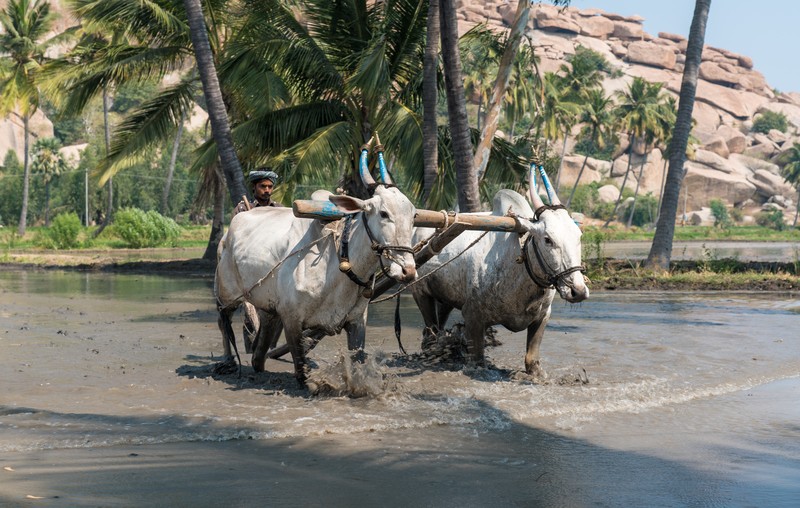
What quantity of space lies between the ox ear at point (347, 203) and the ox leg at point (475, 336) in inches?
97.0

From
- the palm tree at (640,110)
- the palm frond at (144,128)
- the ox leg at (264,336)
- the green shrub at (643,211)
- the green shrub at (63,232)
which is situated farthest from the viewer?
the green shrub at (643,211)

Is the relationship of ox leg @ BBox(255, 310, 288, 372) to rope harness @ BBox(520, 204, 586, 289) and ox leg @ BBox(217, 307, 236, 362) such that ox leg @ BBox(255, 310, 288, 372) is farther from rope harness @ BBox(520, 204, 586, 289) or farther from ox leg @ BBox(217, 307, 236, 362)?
rope harness @ BBox(520, 204, 586, 289)

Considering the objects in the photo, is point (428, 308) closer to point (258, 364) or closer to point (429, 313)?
point (429, 313)

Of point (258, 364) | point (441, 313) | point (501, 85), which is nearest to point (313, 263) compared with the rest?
point (258, 364)

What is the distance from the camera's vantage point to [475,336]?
968 cm

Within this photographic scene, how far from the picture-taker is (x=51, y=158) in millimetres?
74312

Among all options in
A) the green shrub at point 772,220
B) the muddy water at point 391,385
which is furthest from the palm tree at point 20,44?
the green shrub at point 772,220

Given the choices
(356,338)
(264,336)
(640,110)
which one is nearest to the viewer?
(356,338)

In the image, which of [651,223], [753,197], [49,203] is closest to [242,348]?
[49,203]

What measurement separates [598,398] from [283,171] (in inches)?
535

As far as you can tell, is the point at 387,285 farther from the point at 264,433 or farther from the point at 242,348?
the point at 242,348

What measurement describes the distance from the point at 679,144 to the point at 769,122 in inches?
4792

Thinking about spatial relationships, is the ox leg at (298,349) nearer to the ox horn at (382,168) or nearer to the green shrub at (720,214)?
the ox horn at (382,168)

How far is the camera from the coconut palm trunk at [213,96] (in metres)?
16.3
